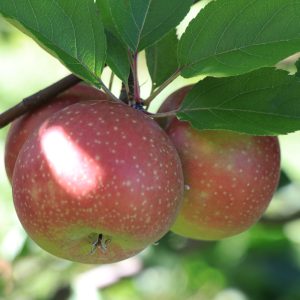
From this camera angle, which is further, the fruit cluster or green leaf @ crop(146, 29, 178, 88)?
green leaf @ crop(146, 29, 178, 88)

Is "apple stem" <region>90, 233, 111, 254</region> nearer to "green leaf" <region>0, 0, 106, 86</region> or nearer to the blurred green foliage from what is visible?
"green leaf" <region>0, 0, 106, 86</region>

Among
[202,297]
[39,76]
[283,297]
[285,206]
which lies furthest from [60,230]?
[39,76]

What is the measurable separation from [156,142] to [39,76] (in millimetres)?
2647

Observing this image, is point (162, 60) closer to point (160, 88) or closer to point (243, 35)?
point (160, 88)

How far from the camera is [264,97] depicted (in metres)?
1.42

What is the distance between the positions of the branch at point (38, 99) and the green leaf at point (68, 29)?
0.16 meters

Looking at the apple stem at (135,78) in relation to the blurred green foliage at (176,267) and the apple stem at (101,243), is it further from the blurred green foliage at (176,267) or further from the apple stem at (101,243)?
the blurred green foliage at (176,267)

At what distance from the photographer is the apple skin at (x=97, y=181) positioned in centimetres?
127

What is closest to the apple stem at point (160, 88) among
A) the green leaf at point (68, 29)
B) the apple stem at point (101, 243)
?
the green leaf at point (68, 29)

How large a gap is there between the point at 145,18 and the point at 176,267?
177 cm

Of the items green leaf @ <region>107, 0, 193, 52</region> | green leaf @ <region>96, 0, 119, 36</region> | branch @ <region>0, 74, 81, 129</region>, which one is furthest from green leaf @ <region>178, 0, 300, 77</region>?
branch @ <region>0, 74, 81, 129</region>

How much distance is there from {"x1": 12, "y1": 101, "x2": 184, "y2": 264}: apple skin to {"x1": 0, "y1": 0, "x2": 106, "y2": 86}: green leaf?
77 millimetres

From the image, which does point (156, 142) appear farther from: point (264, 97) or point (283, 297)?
point (283, 297)

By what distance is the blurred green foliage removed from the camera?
2637mm
